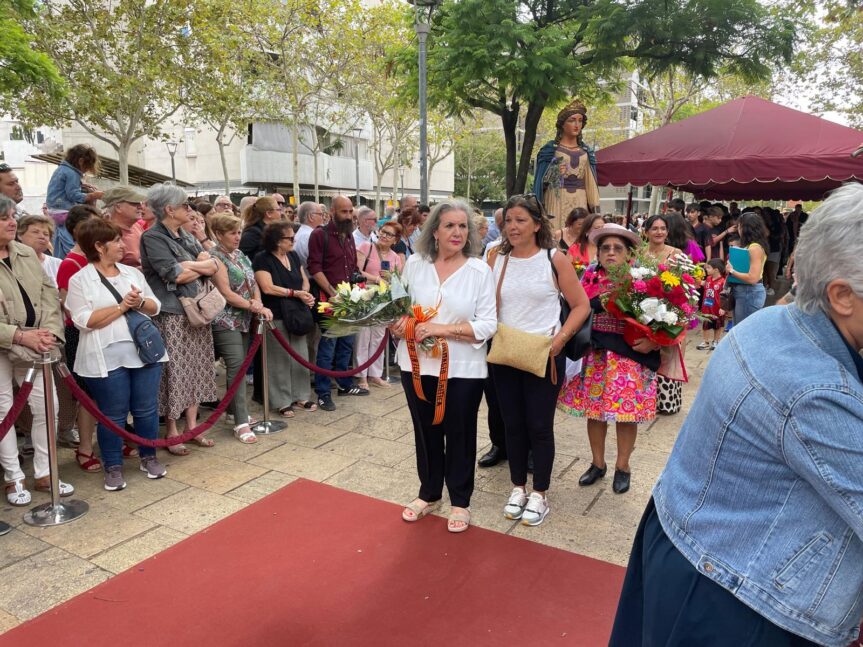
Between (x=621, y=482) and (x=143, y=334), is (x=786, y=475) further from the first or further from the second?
(x=143, y=334)

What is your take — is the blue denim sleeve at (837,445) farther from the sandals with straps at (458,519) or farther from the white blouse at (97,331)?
the white blouse at (97,331)

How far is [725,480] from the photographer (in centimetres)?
139

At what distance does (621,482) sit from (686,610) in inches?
115

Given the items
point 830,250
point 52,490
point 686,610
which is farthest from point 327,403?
point 830,250

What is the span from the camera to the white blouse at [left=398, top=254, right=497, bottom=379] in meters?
3.48

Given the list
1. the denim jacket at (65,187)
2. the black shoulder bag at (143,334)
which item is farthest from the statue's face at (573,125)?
the denim jacket at (65,187)

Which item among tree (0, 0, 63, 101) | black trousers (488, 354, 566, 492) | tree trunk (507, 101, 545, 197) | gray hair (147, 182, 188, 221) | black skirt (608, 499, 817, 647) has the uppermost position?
tree (0, 0, 63, 101)

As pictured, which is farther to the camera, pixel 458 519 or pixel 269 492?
pixel 269 492

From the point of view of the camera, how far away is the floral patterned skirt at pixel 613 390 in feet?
13.2

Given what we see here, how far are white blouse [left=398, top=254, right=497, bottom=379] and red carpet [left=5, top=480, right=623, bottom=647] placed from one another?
3.40ft

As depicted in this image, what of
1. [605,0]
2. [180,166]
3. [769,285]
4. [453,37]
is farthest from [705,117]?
[180,166]

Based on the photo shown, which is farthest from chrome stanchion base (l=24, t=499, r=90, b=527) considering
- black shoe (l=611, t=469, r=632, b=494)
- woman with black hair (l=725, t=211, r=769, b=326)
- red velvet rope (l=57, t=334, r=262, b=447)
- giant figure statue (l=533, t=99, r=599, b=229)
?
woman with black hair (l=725, t=211, r=769, b=326)

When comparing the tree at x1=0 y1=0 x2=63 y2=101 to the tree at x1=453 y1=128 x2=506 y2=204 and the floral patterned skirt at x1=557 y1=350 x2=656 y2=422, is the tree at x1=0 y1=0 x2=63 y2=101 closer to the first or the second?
the floral patterned skirt at x1=557 y1=350 x2=656 y2=422

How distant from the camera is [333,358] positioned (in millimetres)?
6578
